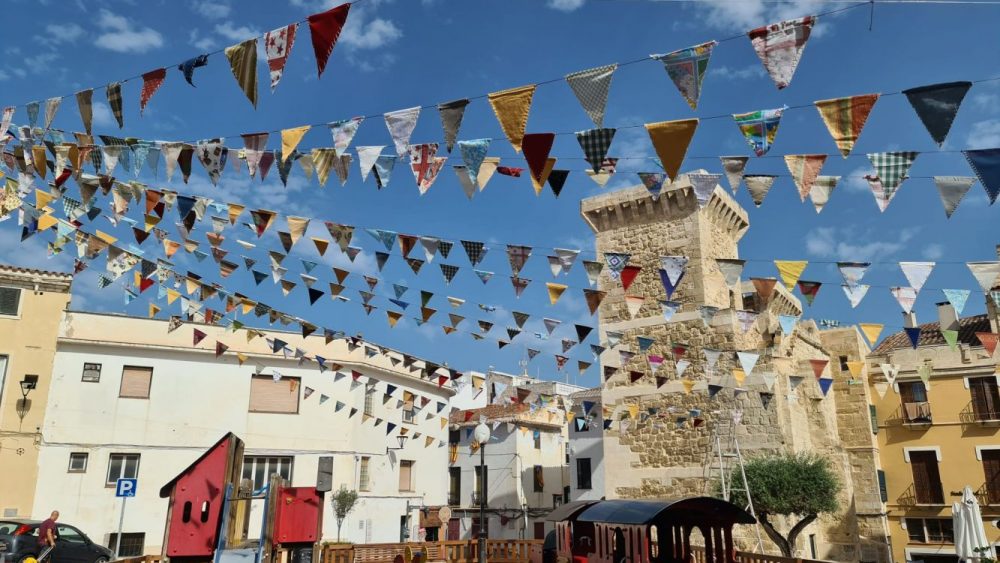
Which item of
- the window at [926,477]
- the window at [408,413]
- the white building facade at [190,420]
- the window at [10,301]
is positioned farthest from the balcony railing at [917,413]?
the window at [10,301]

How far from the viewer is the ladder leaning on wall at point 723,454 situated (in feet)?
62.1

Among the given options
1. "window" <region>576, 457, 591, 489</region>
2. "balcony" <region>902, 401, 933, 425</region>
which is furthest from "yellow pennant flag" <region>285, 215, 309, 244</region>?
"balcony" <region>902, 401, 933, 425</region>

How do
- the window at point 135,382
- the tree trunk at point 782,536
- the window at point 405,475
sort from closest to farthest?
the tree trunk at point 782,536 → the window at point 135,382 → the window at point 405,475

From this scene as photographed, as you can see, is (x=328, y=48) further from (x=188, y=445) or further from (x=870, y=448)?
(x=870, y=448)

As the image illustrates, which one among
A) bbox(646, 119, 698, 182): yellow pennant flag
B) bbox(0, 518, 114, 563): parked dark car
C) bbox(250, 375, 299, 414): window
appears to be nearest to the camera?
bbox(646, 119, 698, 182): yellow pennant flag

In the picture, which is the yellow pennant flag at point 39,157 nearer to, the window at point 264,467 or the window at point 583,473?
the window at point 264,467

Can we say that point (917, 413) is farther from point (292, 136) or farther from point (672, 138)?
point (292, 136)

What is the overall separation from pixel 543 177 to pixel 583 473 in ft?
75.4

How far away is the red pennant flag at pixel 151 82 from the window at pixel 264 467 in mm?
15831

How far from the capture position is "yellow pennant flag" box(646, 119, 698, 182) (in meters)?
6.95

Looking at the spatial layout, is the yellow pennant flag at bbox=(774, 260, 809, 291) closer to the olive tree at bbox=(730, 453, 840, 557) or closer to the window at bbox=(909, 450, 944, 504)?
the olive tree at bbox=(730, 453, 840, 557)

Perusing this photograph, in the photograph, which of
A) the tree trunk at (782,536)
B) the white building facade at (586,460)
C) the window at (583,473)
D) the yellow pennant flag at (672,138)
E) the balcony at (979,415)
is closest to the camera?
the yellow pennant flag at (672,138)

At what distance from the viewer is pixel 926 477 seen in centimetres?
2434

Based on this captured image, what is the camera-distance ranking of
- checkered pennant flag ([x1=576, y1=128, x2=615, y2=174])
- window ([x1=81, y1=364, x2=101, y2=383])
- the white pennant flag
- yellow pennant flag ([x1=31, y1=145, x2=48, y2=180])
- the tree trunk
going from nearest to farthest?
1. checkered pennant flag ([x1=576, y1=128, x2=615, y2=174])
2. the white pennant flag
3. yellow pennant flag ([x1=31, y1=145, x2=48, y2=180])
4. the tree trunk
5. window ([x1=81, y1=364, x2=101, y2=383])
